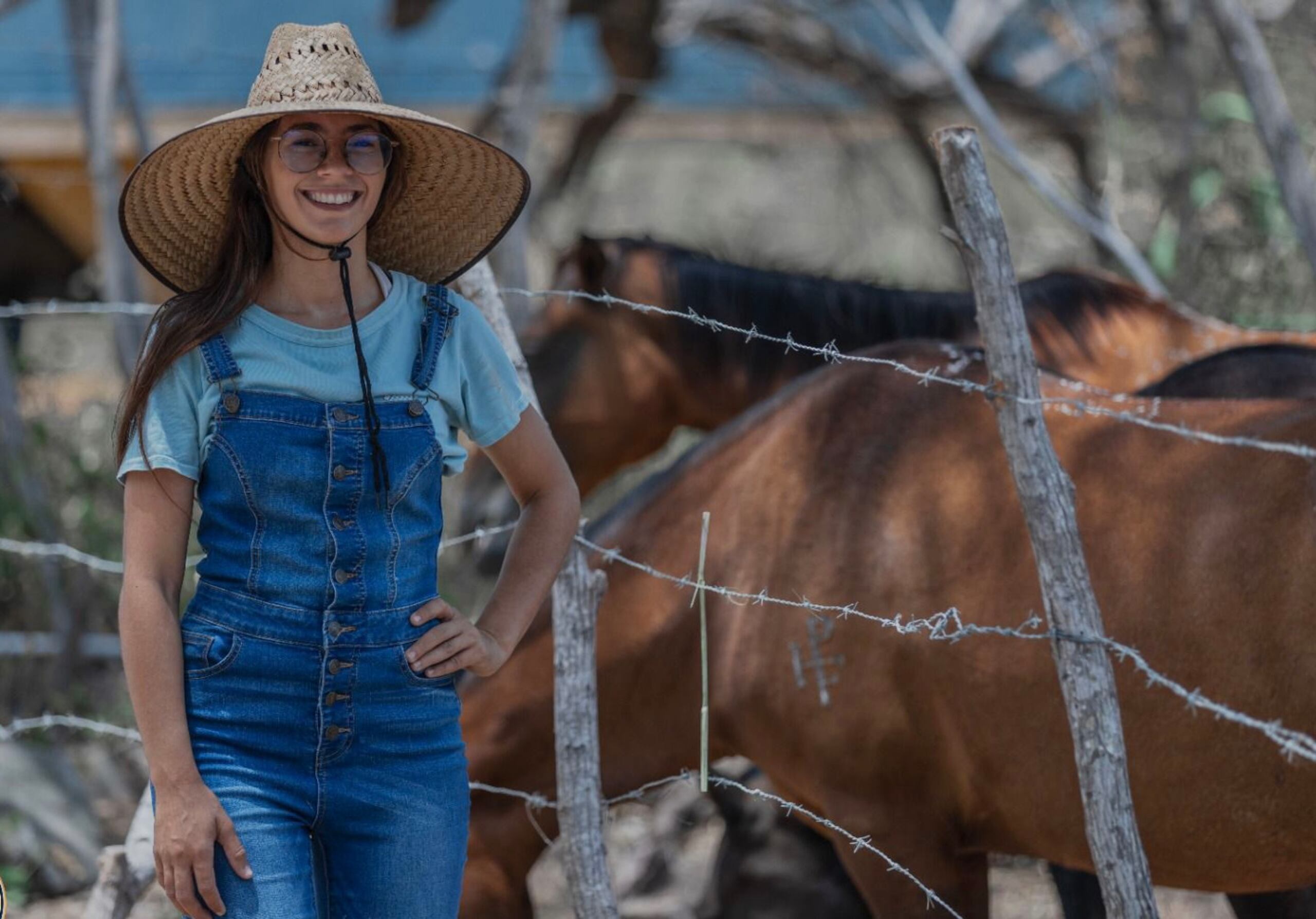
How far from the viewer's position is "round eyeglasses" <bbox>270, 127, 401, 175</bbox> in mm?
1774

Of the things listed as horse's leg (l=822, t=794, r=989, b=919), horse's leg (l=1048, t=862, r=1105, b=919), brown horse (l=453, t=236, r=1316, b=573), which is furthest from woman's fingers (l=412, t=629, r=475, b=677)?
horse's leg (l=1048, t=862, r=1105, b=919)

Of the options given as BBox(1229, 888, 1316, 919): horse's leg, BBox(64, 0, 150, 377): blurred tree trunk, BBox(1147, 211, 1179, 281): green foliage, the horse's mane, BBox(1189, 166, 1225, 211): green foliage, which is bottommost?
BBox(1229, 888, 1316, 919): horse's leg

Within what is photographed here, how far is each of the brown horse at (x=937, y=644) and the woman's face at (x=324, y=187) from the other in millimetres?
1095

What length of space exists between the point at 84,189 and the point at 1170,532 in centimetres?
742

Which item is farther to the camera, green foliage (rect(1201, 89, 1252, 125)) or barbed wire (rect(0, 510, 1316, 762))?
green foliage (rect(1201, 89, 1252, 125))

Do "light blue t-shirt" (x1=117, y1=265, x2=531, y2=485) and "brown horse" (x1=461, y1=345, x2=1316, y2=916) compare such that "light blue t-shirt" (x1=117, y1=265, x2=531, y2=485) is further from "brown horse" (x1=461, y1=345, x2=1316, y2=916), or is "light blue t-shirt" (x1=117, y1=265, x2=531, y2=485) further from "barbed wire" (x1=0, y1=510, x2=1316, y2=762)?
"brown horse" (x1=461, y1=345, x2=1316, y2=916)

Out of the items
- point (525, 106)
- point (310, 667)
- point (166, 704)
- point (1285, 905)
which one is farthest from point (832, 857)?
point (525, 106)

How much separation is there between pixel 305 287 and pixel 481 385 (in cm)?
26

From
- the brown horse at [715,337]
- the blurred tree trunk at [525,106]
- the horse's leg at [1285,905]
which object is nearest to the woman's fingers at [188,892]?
the brown horse at [715,337]

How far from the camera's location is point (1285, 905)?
313 cm

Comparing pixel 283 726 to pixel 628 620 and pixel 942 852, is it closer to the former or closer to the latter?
pixel 628 620

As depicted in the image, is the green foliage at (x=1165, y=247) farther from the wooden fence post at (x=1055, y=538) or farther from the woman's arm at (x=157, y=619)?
the woman's arm at (x=157, y=619)

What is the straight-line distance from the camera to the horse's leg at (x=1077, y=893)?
3.27 m

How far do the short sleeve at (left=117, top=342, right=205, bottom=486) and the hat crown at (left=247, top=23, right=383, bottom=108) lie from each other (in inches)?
13.2
